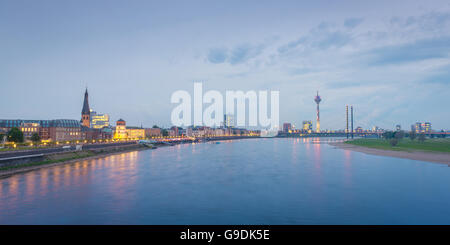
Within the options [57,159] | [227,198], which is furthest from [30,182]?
[227,198]

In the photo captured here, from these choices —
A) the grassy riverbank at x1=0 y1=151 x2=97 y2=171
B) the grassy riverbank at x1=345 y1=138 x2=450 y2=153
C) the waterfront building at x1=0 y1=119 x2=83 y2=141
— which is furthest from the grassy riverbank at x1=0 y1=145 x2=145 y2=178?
the grassy riverbank at x1=345 y1=138 x2=450 y2=153

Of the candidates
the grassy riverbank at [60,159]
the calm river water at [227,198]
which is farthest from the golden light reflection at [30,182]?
the grassy riverbank at [60,159]

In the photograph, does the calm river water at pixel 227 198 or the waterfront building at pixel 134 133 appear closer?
the calm river water at pixel 227 198

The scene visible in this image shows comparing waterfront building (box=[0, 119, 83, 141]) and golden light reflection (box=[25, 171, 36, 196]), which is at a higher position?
waterfront building (box=[0, 119, 83, 141])

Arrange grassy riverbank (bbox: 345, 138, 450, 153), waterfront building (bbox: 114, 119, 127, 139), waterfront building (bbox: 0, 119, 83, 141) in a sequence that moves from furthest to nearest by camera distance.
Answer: waterfront building (bbox: 114, 119, 127, 139) < waterfront building (bbox: 0, 119, 83, 141) < grassy riverbank (bbox: 345, 138, 450, 153)

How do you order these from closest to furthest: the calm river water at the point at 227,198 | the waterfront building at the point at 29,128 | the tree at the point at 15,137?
the calm river water at the point at 227,198 → the tree at the point at 15,137 → the waterfront building at the point at 29,128

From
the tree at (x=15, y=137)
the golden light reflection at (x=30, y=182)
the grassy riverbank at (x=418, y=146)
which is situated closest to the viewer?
the golden light reflection at (x=30, y=182)

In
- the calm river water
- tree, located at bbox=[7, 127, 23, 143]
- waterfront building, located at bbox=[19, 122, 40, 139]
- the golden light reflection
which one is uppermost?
waterfront building, located at bbox=[19, 122, 40, 139]

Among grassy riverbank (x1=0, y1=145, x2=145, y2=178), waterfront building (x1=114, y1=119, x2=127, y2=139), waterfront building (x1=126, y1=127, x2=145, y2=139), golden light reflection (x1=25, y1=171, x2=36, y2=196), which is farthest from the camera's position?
waterfront building (x1=126, y1=127, x2=145, y2=139)

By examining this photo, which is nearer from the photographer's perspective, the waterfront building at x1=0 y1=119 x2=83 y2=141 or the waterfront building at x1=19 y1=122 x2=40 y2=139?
the waterfront building at x1=19 y1=122 x2=40 y2=139

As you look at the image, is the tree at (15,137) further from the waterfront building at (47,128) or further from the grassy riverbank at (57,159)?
the waterfront building at (47,128)

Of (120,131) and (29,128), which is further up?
(29,128)

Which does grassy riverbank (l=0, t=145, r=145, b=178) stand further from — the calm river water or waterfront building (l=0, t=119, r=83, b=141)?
waterfront building (l=0, t=119, r=83, b=141)

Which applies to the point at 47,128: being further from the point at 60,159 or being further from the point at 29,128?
the point at 60,159
